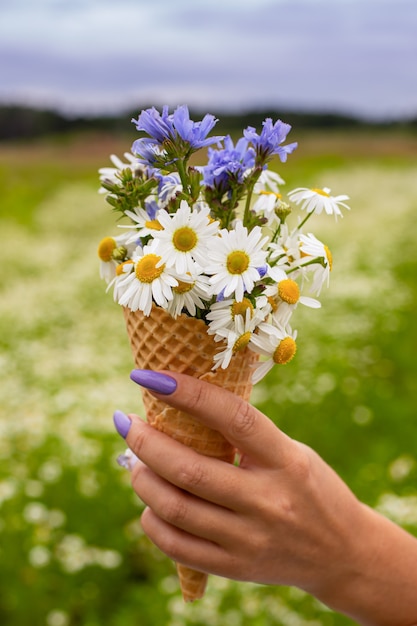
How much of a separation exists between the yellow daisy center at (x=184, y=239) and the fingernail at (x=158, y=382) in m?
0.31

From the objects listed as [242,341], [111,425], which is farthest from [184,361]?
[111,425]

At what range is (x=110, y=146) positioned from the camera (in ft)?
90.2

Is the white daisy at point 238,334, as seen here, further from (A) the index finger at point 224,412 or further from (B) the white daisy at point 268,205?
(B) the white daisy at point 268,205

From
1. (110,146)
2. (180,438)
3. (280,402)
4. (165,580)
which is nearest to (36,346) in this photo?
(280,402)

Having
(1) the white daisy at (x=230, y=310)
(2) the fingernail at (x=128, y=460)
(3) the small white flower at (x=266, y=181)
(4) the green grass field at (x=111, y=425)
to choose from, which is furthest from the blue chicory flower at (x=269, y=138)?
(4) the green grass field at (x=111, y=425)

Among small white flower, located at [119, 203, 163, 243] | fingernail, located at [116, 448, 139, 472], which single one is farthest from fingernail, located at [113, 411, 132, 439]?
small white flower, located at [119, 203, 163, 243]

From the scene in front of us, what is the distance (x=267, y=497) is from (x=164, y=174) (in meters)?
0.76

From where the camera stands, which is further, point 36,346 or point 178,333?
point 36,346

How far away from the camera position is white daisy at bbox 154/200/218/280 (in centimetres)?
136

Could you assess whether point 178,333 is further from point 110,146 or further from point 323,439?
point 110,146

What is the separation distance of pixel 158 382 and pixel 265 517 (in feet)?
1.28

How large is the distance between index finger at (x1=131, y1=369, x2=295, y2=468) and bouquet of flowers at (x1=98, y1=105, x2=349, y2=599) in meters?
0.09

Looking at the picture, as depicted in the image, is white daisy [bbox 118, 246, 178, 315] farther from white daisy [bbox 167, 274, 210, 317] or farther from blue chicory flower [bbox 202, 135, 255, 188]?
blue chicory flower [bbox 202, 135, 255, 188]

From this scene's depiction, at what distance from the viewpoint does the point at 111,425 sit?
14.3 feet
